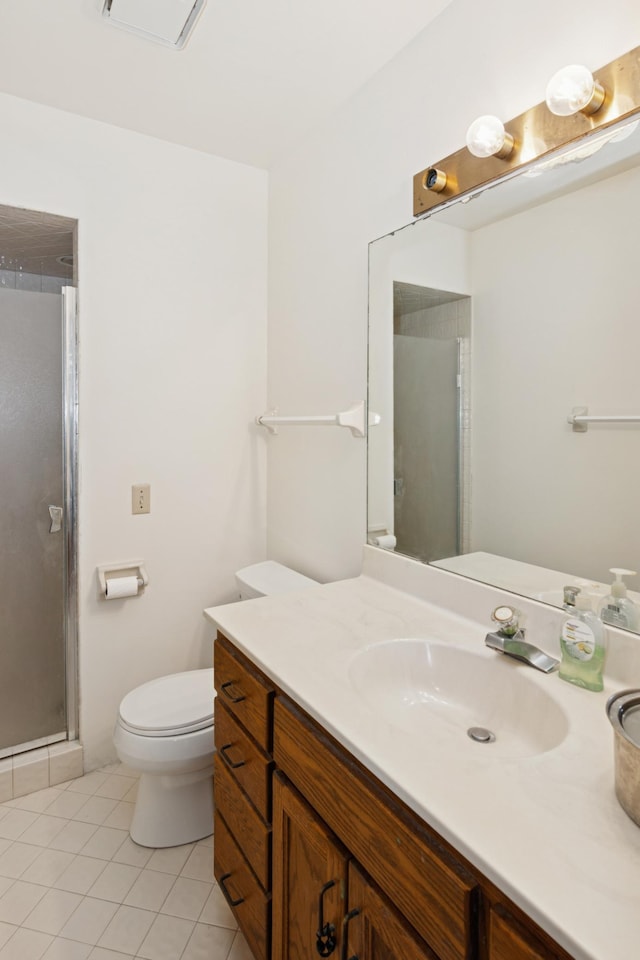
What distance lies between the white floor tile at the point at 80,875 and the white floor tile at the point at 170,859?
5.8 inches

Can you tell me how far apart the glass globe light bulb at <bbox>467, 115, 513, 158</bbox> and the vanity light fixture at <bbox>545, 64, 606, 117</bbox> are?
0.46 ft

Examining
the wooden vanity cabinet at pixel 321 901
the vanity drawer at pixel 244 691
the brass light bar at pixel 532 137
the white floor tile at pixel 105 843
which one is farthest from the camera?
the white floor tile at pixel 105 843

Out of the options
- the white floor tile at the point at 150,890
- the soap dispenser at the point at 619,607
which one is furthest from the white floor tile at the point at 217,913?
the soap dispenser at the point at 619,607

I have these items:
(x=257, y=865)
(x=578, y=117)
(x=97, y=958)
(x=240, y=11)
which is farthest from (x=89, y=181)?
(x=97, y=958)

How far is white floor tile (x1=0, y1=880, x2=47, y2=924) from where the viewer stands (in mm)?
1390

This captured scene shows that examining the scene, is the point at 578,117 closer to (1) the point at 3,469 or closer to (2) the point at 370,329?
(2) the point at 370,329

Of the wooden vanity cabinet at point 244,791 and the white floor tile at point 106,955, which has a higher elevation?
the wooden vanity cabinet at point 244,791

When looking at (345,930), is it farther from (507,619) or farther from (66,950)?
(66,950)

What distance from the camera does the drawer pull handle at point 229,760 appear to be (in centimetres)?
118

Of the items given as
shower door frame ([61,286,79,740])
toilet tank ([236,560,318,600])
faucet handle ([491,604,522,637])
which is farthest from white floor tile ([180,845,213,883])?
faucet handle ([491,604,522,637])

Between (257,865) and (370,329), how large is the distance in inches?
56.8

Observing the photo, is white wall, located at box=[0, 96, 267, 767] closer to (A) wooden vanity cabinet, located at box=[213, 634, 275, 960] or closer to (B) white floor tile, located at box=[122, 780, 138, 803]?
(B) white floor tile, located at box=[122, 780, 138, 803]

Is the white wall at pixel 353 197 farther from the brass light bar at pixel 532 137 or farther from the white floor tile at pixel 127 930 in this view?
the white floor tile at pixel 127 930

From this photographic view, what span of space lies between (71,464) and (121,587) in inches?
19.4
